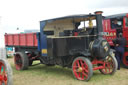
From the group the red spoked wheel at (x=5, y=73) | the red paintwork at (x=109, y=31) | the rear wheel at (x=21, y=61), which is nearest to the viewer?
the red spoked wheel at (x=5, y=73)

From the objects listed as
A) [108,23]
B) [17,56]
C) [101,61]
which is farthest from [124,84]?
[17,56]

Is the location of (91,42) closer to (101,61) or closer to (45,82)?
(101,61)

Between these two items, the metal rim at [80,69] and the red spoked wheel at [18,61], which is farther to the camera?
the red spoked wheel at [18,61]

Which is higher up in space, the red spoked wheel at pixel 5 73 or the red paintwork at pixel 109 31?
the red paintwork at pixel 109 31

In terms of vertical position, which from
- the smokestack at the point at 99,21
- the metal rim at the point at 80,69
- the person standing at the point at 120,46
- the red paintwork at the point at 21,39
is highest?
the smokestack at the point at 99,21

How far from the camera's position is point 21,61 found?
754cm

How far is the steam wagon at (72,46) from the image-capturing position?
18.1 ft

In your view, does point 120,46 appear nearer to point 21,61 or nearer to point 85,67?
point 85,67

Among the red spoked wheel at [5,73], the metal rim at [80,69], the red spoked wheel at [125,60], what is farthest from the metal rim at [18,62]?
the red spoked wheel at [125,60]

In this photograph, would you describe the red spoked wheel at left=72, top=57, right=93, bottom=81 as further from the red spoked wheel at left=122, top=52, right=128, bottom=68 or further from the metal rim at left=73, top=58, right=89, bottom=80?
the red spoked wheel at left=122, top=52, right=128, bottom=68

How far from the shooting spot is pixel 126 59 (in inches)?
303

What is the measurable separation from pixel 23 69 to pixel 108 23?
428 cm

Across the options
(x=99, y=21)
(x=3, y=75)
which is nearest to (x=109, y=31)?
(x=99, y=21)

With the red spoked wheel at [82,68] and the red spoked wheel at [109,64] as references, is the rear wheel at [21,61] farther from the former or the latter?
the red spoked wheel at [109,64]
